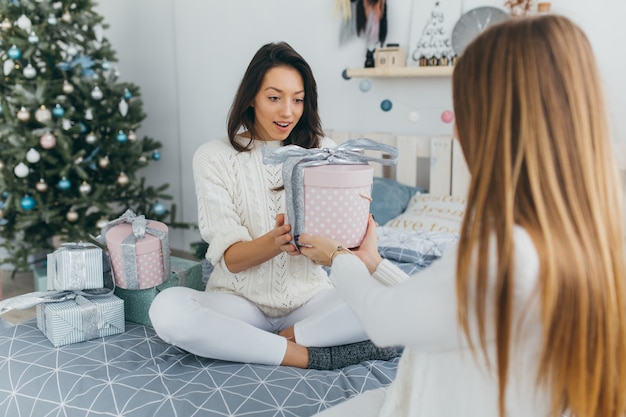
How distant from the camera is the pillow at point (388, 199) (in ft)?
8.25

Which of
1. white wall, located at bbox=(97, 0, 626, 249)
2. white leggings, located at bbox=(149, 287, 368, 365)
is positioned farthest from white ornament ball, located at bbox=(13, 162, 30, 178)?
white leggings, located at bbox=(149, 287, 368, 365)

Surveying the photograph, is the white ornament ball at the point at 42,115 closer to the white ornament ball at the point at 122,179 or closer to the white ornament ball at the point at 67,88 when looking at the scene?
the white ornament ball at the point at 67,88

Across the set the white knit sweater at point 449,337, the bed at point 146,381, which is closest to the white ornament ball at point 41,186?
the bed at point 146,381

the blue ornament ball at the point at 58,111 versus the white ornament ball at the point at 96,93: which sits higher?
the white ornament ball at the point at 96,93

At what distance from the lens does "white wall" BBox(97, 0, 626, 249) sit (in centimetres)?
286

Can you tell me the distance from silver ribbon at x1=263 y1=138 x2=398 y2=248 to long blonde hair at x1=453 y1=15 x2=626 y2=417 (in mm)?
501

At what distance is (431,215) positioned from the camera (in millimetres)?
2441

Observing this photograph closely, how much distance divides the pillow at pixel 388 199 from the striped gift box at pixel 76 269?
1247mm

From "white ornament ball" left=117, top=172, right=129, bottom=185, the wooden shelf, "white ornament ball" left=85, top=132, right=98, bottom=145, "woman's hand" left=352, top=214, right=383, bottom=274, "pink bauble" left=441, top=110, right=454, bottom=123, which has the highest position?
the wooden shelf

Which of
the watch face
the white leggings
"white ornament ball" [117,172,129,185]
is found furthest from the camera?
"white ornament ball" [117,172,129,185]

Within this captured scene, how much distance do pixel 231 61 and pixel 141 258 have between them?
2.10 metres

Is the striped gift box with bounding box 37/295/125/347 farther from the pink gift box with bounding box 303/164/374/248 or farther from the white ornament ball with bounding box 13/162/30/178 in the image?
the white ornament ball with bounding box 13/162/30/178

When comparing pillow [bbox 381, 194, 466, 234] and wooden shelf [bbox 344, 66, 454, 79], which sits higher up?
wooden shelf [bbox 344, 66, 454, 79]

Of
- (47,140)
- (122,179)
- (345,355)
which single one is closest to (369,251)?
(345,355)
